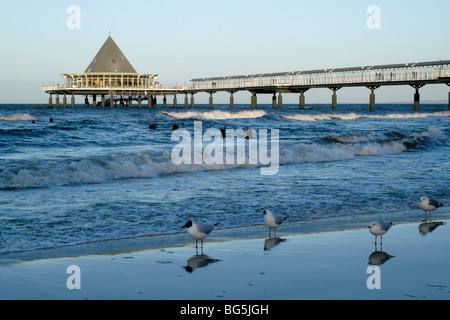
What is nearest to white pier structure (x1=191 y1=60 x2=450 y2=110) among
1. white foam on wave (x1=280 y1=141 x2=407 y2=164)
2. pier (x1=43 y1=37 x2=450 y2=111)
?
pier (x1=43 y1=37 x2=450 y2=111)

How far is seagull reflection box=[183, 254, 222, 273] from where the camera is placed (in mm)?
5977

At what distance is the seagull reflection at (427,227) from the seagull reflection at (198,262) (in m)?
3.20

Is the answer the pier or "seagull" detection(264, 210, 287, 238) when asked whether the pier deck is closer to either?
the pier

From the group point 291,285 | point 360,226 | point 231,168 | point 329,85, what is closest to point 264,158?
point 231,168

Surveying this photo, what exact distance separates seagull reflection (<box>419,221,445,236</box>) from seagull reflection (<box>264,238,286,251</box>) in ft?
6.67

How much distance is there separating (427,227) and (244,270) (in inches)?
146

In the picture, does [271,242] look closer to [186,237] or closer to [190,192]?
[186,237]

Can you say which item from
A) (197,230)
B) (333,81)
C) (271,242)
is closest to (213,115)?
(333,81)

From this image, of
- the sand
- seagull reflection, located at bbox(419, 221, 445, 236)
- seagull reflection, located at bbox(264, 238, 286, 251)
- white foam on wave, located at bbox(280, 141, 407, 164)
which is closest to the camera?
the sand

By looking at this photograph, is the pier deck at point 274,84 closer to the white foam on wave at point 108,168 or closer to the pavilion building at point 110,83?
the pavilion building at point 110,83

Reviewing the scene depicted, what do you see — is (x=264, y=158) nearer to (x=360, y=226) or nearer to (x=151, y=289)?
(x=360, y=226)

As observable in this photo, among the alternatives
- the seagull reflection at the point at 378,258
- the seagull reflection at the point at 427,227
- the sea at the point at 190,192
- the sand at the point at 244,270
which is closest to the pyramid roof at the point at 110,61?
the sea at the point at 190,192

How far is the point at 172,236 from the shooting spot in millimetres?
7699

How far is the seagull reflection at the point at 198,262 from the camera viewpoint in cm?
598
